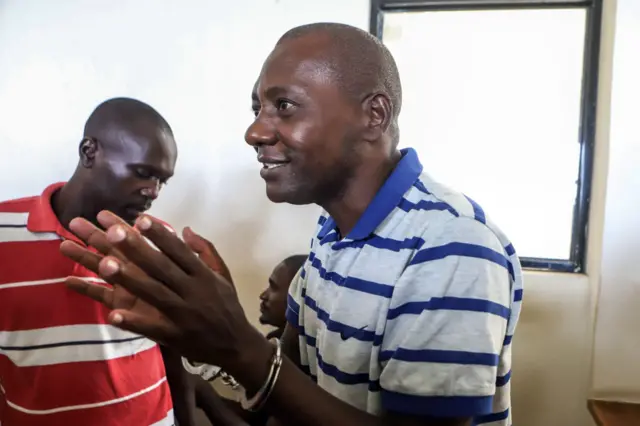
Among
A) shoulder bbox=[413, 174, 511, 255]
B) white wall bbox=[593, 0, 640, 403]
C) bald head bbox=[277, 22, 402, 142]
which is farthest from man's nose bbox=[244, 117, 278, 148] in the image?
white wall bbox=[593, 0, 640, 403]

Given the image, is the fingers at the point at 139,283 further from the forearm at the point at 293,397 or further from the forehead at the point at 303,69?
the forehead at the point at 303,69

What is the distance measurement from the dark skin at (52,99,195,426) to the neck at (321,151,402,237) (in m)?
0.50

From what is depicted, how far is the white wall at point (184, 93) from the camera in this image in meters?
1.47

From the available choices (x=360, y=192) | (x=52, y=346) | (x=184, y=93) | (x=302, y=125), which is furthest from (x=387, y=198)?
(x=184, y=93)

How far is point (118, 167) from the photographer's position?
1.05 metres

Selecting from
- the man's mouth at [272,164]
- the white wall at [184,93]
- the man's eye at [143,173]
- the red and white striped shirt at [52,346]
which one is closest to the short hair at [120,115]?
the man's eye at [143,173]

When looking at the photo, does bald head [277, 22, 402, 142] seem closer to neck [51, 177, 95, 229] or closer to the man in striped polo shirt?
the man in striped polo shirt

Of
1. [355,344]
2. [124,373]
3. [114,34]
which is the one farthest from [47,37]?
[355,344]

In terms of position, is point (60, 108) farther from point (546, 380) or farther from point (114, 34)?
point (546, 380)

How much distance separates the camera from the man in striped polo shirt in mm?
442

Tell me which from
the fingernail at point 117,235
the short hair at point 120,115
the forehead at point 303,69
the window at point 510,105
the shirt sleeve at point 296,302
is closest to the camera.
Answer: the fingernail at point 117,235

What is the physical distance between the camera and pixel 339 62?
676 mm

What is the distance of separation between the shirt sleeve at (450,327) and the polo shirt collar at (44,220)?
722 mm

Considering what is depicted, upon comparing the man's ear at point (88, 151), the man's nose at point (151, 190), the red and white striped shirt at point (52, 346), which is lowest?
the red and white striped shirt at point (52, 346)
